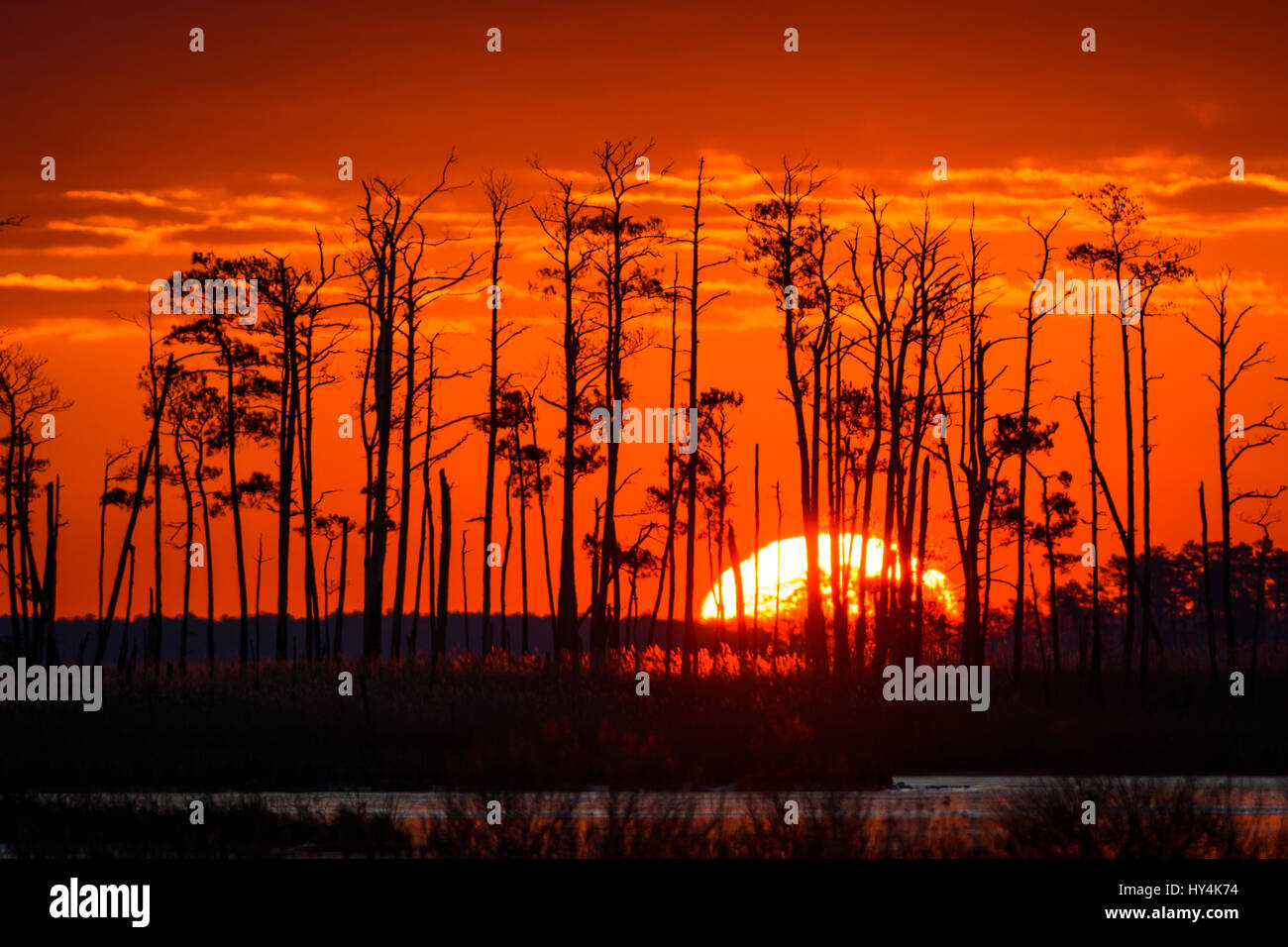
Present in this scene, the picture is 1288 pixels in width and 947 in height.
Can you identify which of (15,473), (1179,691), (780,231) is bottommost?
(1179,691)

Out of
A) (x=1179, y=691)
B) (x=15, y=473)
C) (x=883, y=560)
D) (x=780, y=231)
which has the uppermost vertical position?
(x=780, y=231)

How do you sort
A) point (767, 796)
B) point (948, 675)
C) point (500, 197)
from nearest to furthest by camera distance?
1. point (767, 796)
2. point (948, 675)
3. point (500, 197)

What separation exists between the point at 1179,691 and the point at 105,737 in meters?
26.9

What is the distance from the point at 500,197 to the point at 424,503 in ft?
57.6

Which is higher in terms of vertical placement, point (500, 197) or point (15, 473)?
point (500, 197)

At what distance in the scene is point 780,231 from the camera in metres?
38.1
